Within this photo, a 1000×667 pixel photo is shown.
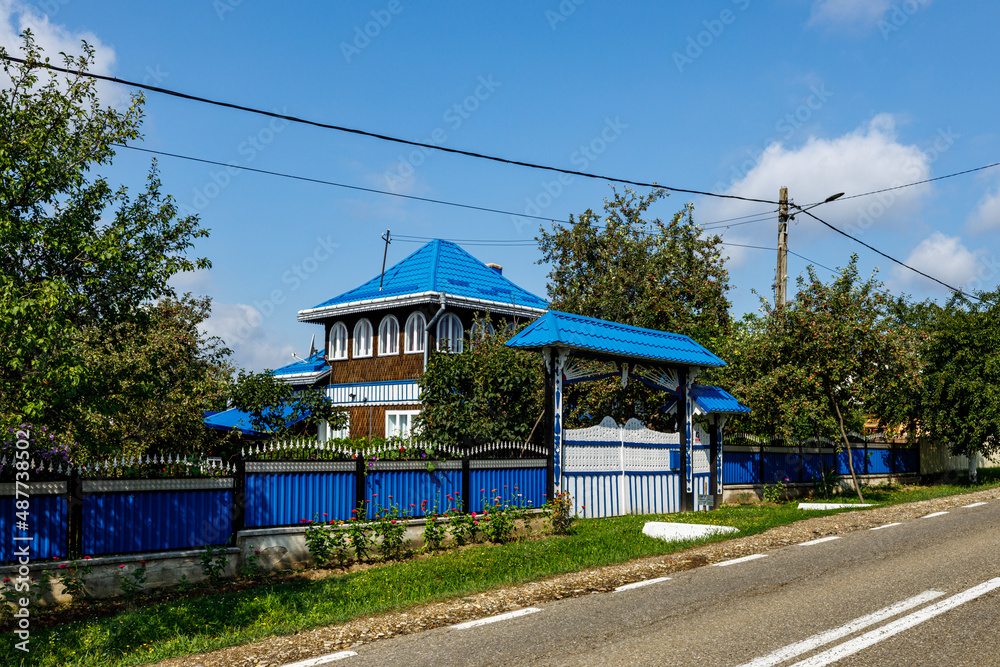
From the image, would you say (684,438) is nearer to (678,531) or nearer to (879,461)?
(678,531)

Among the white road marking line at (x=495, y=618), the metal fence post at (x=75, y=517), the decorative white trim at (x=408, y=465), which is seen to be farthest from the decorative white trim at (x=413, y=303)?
the white road marking line at (x=495, y=618)

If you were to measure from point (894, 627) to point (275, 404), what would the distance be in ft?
54.1

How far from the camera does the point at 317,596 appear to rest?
959cm

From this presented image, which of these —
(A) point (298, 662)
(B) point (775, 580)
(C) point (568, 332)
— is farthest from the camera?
(C) point (568, 332)

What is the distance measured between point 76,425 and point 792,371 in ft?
50.5

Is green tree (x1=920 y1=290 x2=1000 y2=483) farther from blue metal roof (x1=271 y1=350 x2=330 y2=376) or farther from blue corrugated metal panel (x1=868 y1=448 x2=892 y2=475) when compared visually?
blue metal roof (x1=271 y1=350 x2=330 y2=376)

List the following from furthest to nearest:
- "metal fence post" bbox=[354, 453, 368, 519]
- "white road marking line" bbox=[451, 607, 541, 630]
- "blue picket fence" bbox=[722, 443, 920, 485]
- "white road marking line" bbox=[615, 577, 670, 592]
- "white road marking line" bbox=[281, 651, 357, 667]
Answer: "blue picket fence" bbox=[722, 443, 920, 485]
"metal fence post" bbox=[354, 453, 368, 519]
"white road marking line" bbox=[615, 577, 670, 592]
"white road marking line" bbox=[451, 607, 541, 630]
"white road marking line" bbox=[281, 651, 357, 667]

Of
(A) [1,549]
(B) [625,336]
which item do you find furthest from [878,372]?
(A) [1,549]

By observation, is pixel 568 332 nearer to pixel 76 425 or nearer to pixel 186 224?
pixel 186 224

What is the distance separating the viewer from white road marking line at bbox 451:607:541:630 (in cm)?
746

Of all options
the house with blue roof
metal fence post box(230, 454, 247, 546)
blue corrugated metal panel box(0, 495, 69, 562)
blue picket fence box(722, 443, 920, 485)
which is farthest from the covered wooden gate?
the house with blue roof

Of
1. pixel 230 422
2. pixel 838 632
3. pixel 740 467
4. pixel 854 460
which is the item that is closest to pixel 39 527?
pixel 838 632

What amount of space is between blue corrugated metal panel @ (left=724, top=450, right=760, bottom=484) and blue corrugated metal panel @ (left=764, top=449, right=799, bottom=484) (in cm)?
57

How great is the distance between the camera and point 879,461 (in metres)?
27.8
